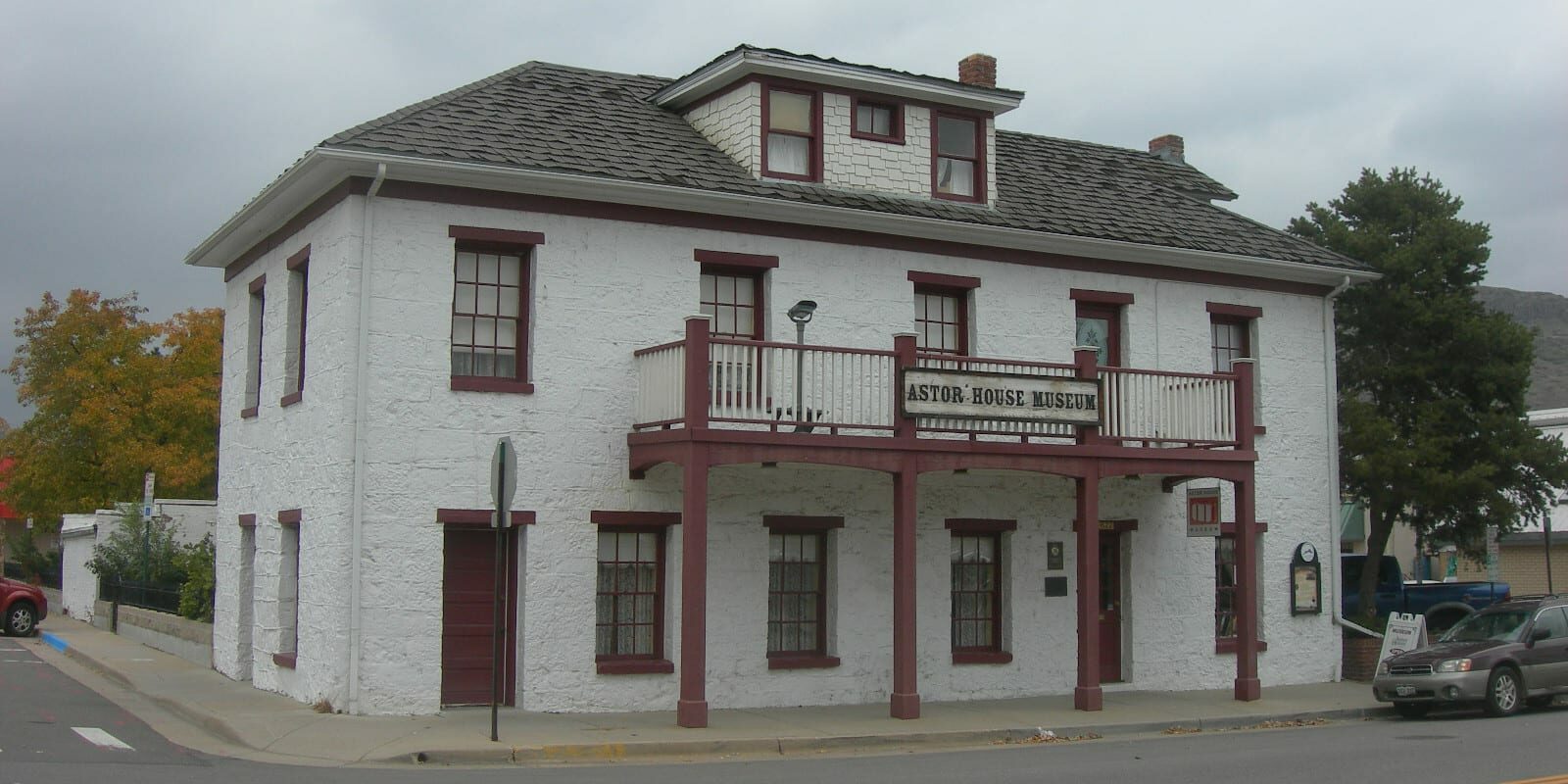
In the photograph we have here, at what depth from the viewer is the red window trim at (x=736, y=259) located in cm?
1791

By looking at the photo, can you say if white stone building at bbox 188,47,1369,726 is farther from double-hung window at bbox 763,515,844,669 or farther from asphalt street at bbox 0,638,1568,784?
asphalt street at bbox 0,638,1568,784

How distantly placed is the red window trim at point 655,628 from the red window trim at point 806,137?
4648 mm

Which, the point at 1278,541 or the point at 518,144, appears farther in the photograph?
the point at 1278,541

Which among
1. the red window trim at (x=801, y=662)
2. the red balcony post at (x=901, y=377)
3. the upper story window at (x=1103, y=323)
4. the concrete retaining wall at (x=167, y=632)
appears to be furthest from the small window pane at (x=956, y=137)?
the concrete retaining wall at (x=167, y=632)

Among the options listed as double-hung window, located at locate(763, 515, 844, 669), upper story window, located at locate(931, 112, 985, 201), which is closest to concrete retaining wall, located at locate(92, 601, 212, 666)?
double-hung window, located at locate(763, 515, 844, 669)

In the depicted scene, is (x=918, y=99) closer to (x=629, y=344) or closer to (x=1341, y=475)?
(x=629, y=344)

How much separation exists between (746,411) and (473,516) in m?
3.15

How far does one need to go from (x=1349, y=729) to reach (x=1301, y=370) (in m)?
6.60

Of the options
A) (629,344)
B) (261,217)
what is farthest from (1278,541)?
(261,217)

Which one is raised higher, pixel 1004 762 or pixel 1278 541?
pixel 1278 541

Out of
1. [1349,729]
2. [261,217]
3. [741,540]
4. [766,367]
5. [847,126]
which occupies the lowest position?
[1349,729]

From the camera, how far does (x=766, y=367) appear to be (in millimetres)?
16297

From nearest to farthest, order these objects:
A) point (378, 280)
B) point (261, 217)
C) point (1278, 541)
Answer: point (378, 280), point (261, 217), point (1278, 541)

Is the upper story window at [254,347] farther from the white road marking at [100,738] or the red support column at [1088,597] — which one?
the red support column at [1088,597]
